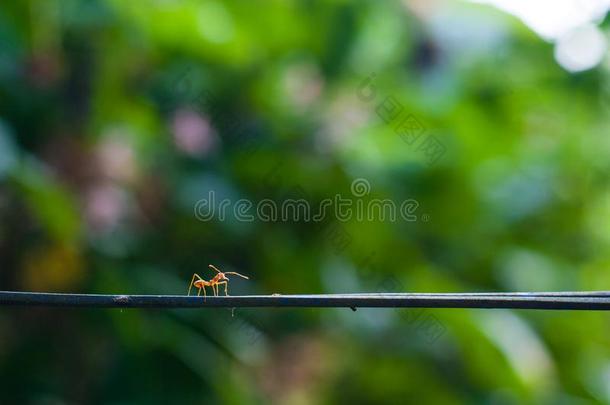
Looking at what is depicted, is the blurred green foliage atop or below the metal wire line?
atop

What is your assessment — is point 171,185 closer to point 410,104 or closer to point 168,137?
point 168,137

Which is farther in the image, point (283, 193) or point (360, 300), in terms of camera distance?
point (283, 193)

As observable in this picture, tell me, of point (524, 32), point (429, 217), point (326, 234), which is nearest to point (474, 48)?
point (524, 32)

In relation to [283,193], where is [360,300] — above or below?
below

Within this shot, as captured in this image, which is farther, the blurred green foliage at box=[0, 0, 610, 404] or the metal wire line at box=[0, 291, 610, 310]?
the blurred green foliage at box=[0, 0, 610, 404]
